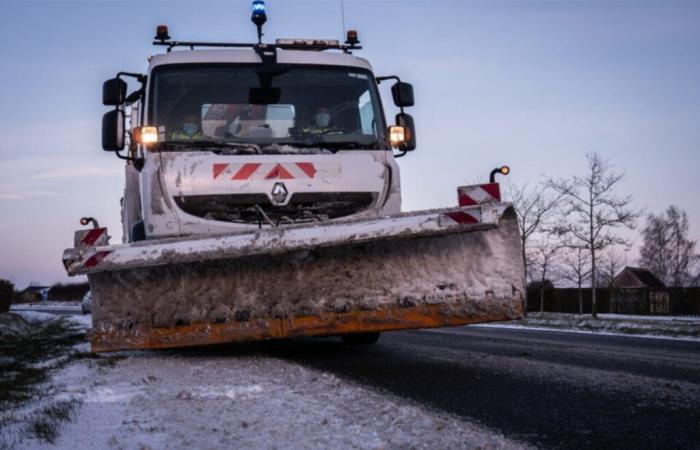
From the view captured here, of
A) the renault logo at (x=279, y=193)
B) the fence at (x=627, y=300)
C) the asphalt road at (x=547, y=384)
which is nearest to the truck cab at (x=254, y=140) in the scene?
the renault logo at (x=279, y=193)

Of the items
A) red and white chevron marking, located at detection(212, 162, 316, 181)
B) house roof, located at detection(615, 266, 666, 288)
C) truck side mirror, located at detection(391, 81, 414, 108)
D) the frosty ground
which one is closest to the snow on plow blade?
the frosty ground

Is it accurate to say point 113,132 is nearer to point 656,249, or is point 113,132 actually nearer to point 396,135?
Answer: point 396,135

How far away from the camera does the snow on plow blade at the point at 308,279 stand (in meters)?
5.84

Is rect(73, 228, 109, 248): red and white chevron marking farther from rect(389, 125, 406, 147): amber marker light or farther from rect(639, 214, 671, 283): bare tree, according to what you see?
rect(639, 214, 671, 283): bare tree

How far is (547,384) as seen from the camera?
551 cm

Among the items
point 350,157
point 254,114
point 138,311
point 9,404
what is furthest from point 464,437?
point 254,114

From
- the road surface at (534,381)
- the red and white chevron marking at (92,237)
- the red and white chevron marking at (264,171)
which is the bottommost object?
the road surface at (534,381)

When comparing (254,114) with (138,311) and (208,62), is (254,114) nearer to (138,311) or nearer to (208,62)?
(208,62)

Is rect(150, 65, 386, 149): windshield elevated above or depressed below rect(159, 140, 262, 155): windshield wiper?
above

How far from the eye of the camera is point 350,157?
23.6ft

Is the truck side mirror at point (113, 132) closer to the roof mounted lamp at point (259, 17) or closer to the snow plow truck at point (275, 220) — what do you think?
the snow plow truck at point (275, 220)

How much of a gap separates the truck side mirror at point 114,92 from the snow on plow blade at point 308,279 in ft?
5.75

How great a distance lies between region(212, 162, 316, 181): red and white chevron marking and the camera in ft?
22.2

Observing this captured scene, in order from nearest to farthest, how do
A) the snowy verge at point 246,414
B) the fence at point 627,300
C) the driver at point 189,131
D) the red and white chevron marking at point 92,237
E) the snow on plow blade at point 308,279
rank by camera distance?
the snowy verge at point 246,414
the snow on plow blade at point 308,279
the red and white chevron marking at point 92,237
the driver at point 189,131
the fence at point 627,300
